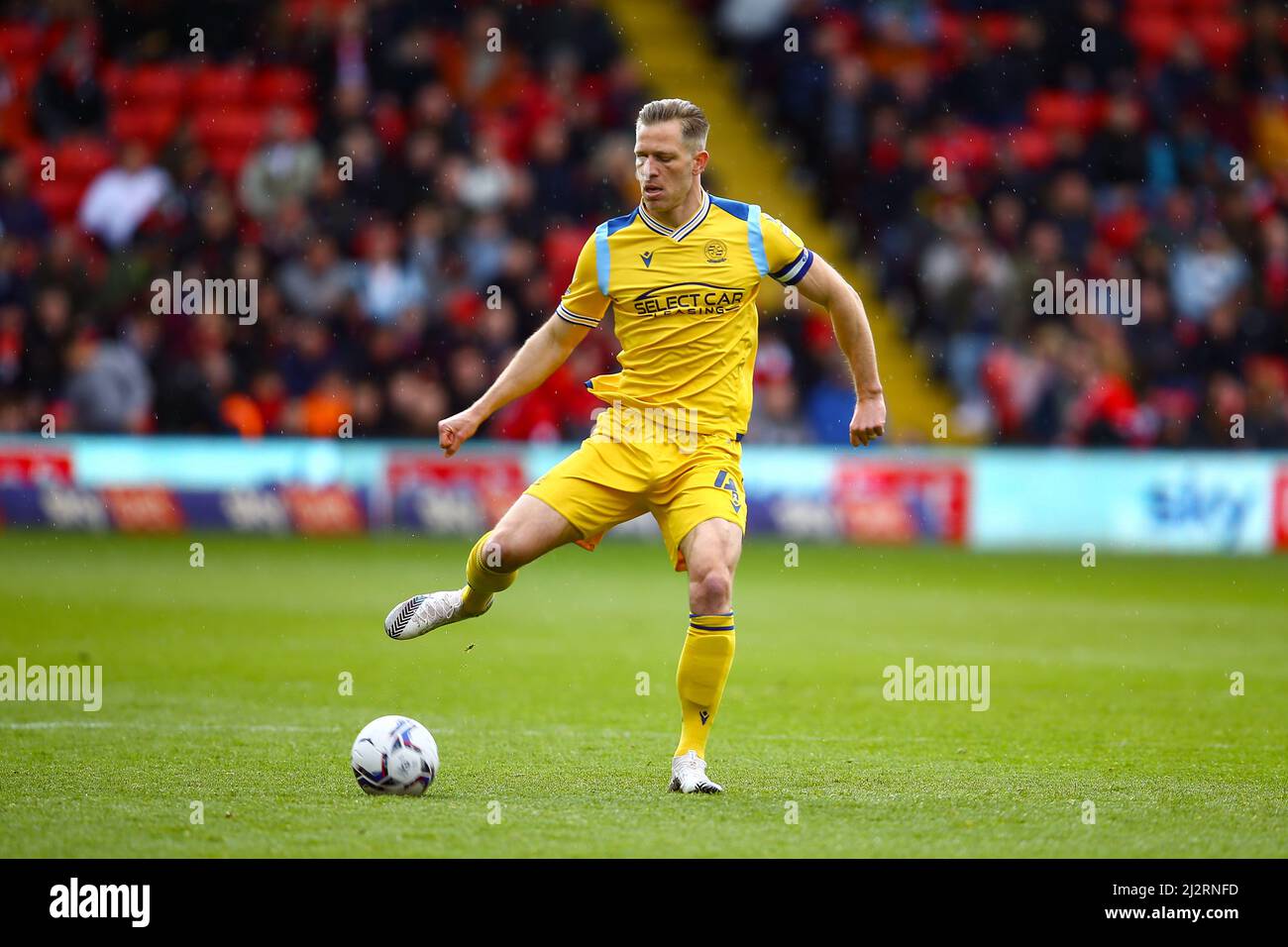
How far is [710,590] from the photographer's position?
23.4 feet

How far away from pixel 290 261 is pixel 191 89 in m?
4.19

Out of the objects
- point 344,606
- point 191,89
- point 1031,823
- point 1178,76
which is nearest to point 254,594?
point 344,606

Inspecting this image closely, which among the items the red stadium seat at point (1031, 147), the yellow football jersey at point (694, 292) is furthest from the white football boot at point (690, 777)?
the red stadium seat at point (1031, 147)

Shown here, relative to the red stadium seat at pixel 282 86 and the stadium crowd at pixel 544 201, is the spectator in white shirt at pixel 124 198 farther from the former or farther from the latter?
the red stadium seat at pixel 282 86

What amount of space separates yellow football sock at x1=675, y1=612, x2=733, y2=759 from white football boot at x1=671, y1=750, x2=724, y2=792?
0.17ft

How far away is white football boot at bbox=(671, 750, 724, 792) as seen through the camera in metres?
7.08

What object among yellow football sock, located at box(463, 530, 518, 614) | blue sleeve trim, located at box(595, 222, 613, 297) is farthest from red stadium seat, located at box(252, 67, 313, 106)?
yellow football sock, located at box(463, 530, 518, 614)

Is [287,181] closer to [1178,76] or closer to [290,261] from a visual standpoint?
[290,261]

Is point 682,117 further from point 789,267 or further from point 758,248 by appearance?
point 789,267

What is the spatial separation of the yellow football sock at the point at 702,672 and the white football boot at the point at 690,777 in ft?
0.17

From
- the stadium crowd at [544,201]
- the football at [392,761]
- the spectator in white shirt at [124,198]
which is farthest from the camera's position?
the spectator in white shirt at [124,198]

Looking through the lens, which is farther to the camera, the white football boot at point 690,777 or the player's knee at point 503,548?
the player's knee at point 503,548

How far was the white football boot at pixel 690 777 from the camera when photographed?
708 cm

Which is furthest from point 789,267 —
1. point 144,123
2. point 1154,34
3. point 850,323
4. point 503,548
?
point 1154,34
